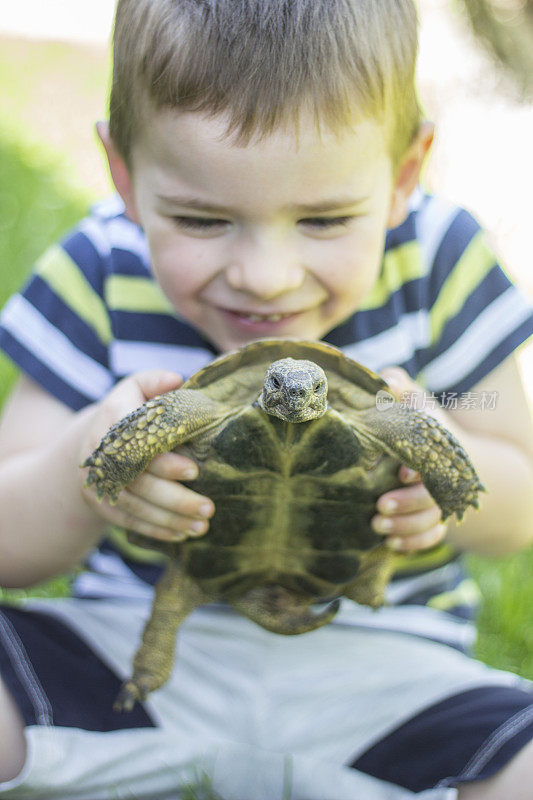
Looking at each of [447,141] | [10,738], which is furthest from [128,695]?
[447,141]

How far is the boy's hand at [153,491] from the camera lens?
1715mm

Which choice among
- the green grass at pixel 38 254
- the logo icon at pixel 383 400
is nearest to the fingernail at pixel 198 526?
the logo icon at pixel 383 400

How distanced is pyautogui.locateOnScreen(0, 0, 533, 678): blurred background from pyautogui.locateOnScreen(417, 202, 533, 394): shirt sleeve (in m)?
0.92

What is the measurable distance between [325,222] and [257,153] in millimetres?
207

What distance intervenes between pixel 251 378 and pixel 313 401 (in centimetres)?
28

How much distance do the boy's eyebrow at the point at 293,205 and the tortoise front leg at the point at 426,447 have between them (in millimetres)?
391

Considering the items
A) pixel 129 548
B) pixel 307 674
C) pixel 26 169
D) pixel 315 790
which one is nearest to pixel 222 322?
pixel 129 548

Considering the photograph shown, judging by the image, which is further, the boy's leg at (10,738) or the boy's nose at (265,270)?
the boy's leg at (10,738)

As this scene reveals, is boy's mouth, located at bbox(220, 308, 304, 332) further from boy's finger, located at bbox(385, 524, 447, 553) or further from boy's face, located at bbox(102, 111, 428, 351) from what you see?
boy's finger, located at bbox(385, 524, 447, 553)

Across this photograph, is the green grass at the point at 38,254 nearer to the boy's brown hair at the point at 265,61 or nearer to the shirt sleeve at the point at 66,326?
the shirt sleeve at the point at 66,326

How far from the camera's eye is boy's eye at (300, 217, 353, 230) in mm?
1749

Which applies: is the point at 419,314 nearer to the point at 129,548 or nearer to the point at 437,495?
the point at 437,495

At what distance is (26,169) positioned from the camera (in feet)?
17.3

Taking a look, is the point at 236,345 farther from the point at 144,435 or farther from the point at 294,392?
the point at 294,392
